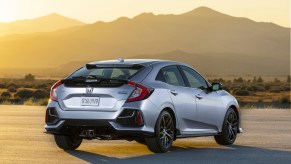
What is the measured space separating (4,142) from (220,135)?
4.38 meters

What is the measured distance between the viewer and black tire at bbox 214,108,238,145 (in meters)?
15.7

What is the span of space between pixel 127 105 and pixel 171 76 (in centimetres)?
184

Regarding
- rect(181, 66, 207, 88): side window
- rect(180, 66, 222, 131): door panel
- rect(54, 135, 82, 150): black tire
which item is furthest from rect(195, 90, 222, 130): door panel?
rect(54, 135, 82, 150): black tire

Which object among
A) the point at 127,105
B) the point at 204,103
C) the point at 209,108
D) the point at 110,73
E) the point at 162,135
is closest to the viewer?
the point at 127,105

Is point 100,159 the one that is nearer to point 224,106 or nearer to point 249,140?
point 224,106

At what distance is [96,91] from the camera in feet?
43.1

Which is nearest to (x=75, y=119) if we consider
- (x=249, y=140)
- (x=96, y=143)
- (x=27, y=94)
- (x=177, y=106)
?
(x=177, y=106)

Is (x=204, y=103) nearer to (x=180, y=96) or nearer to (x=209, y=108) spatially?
(x=209, y=108)

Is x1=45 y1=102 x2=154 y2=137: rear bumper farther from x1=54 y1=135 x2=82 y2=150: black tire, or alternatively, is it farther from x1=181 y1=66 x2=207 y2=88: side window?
x1=181 y1=66 x2=207 y2=88: side window

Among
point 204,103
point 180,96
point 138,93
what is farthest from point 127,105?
point 204,103

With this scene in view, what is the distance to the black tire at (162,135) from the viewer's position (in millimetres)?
13352

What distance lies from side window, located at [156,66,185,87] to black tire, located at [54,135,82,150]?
198cm

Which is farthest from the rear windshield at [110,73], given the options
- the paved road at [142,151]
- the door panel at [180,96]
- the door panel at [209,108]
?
the door panel at [209,108]

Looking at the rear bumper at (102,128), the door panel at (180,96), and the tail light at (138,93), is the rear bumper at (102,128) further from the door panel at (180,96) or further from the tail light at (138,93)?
the door panel at (180,96)
